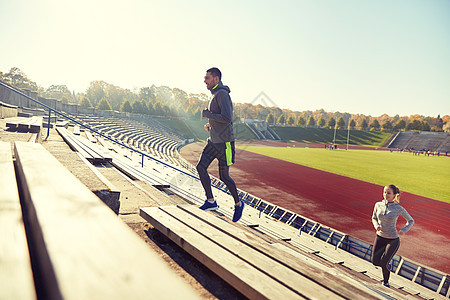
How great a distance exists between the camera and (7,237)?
1.10 metres

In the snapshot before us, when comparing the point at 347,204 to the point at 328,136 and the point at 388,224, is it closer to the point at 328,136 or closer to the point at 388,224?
the point at 388,224

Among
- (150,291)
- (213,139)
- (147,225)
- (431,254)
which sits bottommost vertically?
(431,254)

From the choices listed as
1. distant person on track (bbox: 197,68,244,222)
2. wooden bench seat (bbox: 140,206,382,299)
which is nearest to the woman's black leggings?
distant person on track (bbox: 197,68,244,222)

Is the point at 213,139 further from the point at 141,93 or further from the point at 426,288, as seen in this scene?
the point at 141,93

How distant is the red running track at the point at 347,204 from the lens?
468 inches

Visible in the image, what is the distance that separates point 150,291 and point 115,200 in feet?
7.94

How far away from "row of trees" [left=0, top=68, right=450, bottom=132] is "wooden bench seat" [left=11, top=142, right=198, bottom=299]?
6759 cm

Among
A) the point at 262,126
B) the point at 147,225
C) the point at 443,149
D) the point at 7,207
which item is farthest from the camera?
the point at 262,126

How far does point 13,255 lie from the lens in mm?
983

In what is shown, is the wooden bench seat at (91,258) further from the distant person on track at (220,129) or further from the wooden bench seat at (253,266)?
the distant person on track at (220,129)

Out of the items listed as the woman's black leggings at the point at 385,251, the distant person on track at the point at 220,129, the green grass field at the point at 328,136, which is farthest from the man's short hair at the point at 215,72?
the green grass field at the point at 328,136

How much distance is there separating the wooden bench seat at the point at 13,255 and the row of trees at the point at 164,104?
6741 cm

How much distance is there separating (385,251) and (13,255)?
517cm

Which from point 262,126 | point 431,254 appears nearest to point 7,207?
point 431,254
